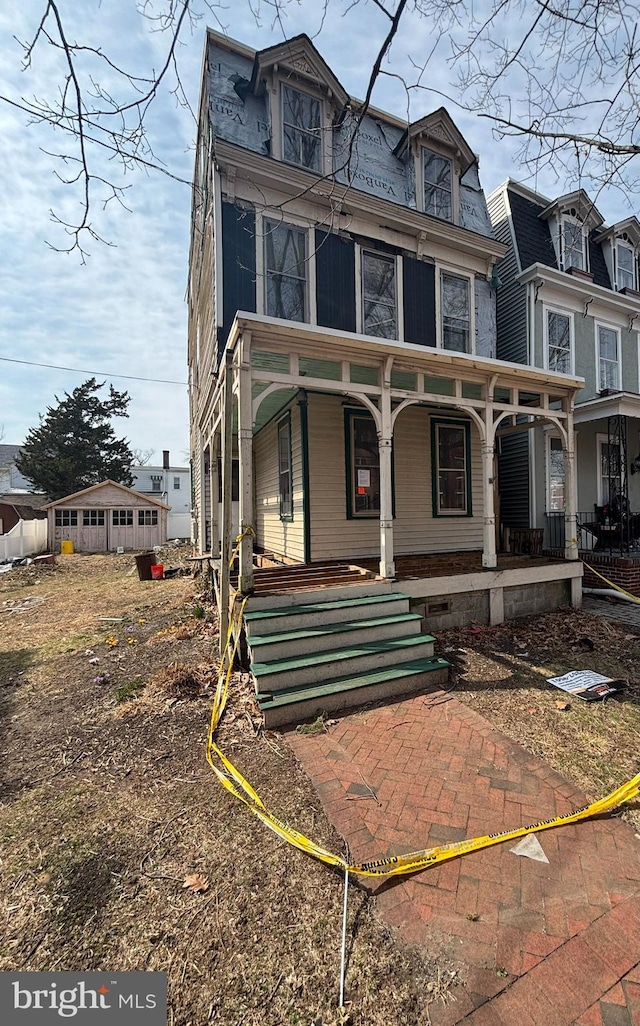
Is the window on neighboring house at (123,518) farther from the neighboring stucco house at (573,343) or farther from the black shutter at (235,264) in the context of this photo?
the neighboring stucco house at (573,343)

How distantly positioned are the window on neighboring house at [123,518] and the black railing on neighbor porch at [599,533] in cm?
1757

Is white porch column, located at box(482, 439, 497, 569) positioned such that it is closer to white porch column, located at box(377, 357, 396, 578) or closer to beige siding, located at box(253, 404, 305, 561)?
white porch column, located at box(377, 357, 396, 578)

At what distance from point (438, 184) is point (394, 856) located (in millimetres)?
Result: 11549

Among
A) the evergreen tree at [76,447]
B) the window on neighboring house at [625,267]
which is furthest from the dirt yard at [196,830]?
the evergreen tree at [76,447]

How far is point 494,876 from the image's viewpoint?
2.24 metres

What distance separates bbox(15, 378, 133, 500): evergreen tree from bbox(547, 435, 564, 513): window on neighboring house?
27.9 metres

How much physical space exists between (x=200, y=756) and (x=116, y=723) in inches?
42.5

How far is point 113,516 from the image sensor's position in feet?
65.3

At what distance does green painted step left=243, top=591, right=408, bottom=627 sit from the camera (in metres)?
4.65

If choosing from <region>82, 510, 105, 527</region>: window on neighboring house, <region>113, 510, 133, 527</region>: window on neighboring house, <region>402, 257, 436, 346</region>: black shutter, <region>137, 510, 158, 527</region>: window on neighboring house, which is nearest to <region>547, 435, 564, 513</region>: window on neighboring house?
<region>402, 257, 436, 346</region>: black shutter

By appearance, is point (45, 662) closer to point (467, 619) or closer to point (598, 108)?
point (467, 619)

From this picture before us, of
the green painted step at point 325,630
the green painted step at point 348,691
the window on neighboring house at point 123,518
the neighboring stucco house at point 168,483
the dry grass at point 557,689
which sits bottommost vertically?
the dry grass at point 557,689

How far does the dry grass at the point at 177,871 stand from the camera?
5.67 feet

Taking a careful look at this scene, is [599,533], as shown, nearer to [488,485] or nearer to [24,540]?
[488,485]
